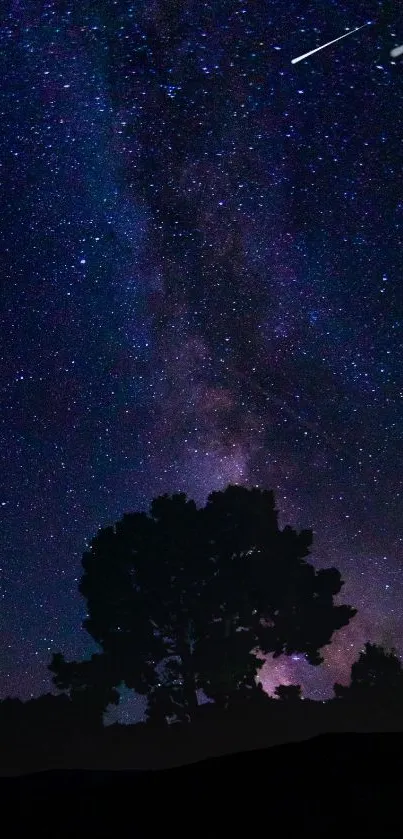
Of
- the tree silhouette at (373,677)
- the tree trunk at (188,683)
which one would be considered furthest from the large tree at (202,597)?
the tree silhouette at (373,677)

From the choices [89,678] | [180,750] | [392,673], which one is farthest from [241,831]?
[392,673]

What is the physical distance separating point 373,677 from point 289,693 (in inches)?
266

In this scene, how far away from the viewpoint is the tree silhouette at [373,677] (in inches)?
1184

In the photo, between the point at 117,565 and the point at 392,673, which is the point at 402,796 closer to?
the point at 117,565

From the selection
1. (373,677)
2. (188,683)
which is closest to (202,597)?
(188,683)

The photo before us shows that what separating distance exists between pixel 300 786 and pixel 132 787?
3.13 ft

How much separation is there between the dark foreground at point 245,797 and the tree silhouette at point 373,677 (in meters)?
29.2

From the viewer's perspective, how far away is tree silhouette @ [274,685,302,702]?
26891 millimetres

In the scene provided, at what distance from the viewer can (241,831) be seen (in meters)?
2.53

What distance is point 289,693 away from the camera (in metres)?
27.3

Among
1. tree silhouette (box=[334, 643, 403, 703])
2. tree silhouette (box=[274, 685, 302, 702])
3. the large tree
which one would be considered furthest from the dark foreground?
tree silhouette (box=[334, 643, 403, 703])

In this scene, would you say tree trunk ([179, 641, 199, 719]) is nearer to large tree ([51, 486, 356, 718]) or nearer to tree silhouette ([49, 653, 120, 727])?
large tree ([51, 486, 356, 718])

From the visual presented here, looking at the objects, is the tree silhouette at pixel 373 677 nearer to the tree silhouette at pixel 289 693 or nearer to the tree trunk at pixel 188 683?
the tree silhouette at pixel 289 693

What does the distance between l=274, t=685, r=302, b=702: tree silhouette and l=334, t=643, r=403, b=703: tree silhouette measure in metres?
3.57
